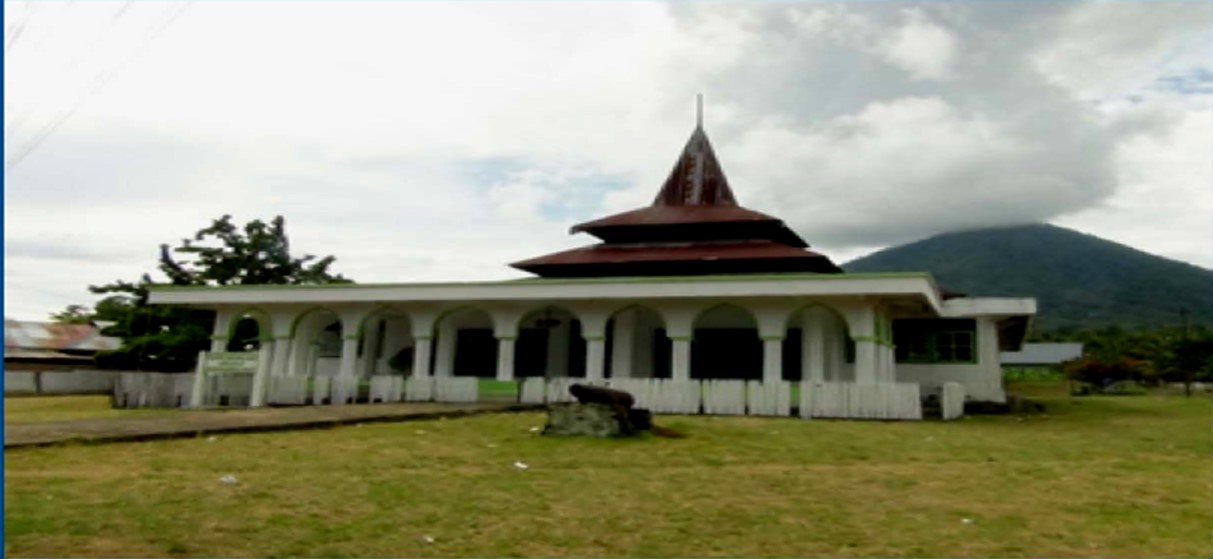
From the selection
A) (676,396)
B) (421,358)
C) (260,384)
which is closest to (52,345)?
(260,384)

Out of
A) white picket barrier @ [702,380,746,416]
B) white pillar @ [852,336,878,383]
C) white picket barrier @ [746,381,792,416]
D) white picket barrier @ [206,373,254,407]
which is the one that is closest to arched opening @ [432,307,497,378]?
white picket barrier @ [206,373,254,407]

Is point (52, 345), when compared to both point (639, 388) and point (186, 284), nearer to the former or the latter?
point (186, 284)

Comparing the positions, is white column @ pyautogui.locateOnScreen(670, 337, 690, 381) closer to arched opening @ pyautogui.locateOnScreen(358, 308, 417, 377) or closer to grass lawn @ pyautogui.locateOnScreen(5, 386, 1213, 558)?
grass lawn @ pyautogui.locateOnScreen(5, 386, 1213, 558)

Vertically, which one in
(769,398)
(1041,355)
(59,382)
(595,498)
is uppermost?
(1041,355)

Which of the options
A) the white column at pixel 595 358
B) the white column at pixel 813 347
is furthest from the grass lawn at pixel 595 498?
the white column at pixel 595 358

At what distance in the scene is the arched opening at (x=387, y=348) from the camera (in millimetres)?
22531

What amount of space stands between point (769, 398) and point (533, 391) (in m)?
4.69

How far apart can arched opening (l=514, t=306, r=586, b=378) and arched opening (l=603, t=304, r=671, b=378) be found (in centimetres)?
97

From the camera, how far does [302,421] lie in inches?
473

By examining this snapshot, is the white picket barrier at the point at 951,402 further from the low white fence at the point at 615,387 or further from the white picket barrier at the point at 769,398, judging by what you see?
the white picket barrier at the point at 769,398

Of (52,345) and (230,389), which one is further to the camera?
(52,345)

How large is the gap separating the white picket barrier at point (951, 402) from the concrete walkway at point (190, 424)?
842 centimetres

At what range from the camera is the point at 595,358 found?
18781mm

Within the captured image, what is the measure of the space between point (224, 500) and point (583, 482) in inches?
110
